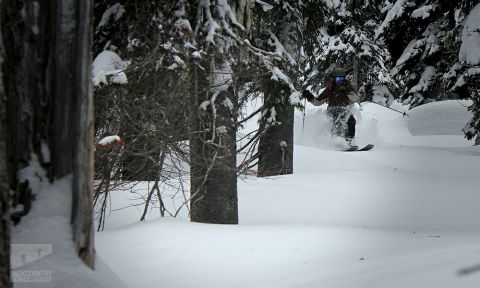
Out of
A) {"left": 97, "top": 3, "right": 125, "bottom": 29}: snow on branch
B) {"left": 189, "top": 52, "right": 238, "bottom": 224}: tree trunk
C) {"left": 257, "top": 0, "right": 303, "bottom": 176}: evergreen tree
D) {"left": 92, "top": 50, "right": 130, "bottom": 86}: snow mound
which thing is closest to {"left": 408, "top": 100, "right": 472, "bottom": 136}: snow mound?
{"left": 257, "top": 0, "right": 303, "bottom": 176}: evergreen tree

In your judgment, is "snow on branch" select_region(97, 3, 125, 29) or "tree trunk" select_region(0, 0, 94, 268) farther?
"snow on branch" select_region(97, 3, 125, 29)

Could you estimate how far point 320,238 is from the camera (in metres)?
4.20

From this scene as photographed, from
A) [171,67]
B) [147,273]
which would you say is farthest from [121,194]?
[147,273]

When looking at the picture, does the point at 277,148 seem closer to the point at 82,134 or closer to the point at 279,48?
the point at 279,48

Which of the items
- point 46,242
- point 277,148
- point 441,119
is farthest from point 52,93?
point 441,119

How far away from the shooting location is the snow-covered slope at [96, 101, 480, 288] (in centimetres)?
321

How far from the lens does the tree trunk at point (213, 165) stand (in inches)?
220

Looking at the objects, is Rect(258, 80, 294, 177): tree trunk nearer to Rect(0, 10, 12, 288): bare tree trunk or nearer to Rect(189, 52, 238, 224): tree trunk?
Rect(189, 52, 238, 224): tree trunk

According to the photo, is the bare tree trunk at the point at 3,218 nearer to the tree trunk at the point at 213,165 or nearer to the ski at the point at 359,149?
the tree trunk at the point at 213,165

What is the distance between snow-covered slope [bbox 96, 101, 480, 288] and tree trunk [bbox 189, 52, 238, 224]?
1.16 feet

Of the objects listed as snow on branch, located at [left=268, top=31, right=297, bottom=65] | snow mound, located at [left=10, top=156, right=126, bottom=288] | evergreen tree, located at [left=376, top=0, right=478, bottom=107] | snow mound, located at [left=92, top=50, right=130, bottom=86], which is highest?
evergreen tree, located at [left=376, top=0, right=478, bottom=107]

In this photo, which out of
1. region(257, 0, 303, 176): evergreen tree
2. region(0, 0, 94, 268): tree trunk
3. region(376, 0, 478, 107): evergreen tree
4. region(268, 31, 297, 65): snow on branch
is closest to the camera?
region(0, 0, 94, 268): tree trunk

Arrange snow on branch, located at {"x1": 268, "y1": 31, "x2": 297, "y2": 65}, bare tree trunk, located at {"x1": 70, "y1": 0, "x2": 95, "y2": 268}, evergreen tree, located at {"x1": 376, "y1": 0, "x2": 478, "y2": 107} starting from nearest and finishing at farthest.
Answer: bare tree trunk, located at {"x1": 70, "y1": 0, "x2": 95, "y2": 268} < snow on branch, located at {"x1": 268, "y1": 31, "x2": 297, "y2": 65} < evergreen tree, located at {"x1": 376, "y1": 0, "x2": 478, "y2": 107}

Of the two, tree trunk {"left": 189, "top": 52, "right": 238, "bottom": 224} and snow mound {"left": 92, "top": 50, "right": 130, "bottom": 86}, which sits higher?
snow mound {"left": 92, "top": 50, "right": 130, "bottom": 86}
